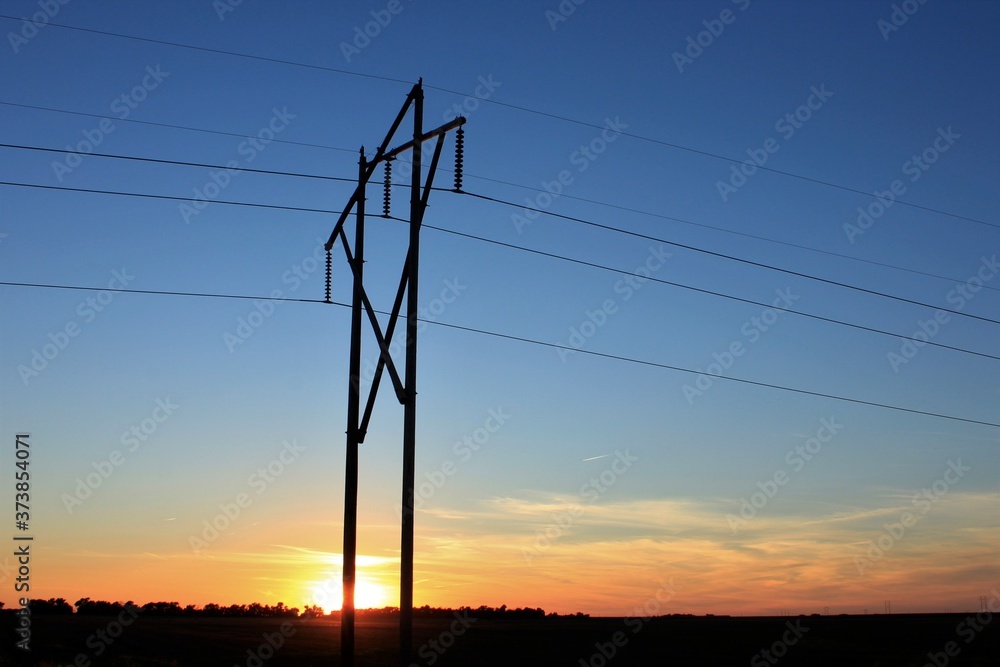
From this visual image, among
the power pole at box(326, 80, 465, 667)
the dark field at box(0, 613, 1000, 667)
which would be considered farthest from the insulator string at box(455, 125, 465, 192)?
the dark field at box(0, 613, 1000, 667)

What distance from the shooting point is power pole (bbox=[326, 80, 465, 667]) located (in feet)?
63.8

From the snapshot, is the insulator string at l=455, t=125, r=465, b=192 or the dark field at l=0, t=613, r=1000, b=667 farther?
the dark field at l=0, t=613, r=1000, b=667

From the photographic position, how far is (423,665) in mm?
68125

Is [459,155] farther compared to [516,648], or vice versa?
[516,648]

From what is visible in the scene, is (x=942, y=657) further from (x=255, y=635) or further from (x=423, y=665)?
(x=255, y=635)

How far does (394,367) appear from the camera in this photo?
810 inches

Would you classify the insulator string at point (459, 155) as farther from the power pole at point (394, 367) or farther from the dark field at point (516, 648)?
the dark field at point (516, 648)

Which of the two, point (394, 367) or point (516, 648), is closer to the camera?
point (394, 367)

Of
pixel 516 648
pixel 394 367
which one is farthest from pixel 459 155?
pixel 516 648

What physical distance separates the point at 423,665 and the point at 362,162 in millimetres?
51849

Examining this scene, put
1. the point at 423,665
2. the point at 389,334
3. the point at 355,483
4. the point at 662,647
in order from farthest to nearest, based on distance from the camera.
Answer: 1. the point at 662,647
2. the point at 423,665
3. the point at 355,483
4. the point at 389,334

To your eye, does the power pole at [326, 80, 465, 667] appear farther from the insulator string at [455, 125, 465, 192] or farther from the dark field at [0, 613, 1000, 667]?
the dark field at [0, 613, 1000, 667]

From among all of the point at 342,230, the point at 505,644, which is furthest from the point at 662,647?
the point at 342,230

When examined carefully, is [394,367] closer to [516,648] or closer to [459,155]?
[459,155]
